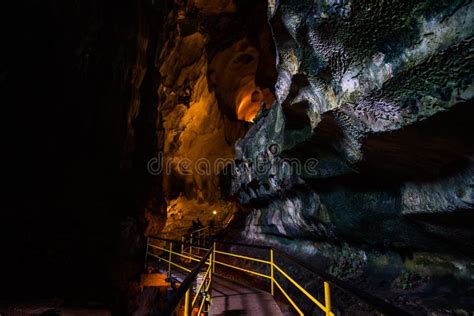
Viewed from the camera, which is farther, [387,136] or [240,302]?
[240,302]

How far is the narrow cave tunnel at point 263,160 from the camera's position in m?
3.41

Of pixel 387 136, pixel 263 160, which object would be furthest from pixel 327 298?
pixel 263 160

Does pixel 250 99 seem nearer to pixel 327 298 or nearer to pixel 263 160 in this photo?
pixel 263 160

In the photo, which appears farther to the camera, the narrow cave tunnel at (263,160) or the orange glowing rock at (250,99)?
the orange glowing rock at (250,99)

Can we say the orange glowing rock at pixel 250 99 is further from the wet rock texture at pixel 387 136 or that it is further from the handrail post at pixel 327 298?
the handrail post at pixel 327 298

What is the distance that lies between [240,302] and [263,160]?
287 inches

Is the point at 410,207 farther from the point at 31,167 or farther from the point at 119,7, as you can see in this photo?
the point at 119,7

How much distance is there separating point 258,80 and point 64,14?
16.1m

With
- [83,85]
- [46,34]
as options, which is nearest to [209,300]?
[83,85]

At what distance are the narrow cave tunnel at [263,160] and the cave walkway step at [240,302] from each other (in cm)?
5

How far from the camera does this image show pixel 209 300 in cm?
448

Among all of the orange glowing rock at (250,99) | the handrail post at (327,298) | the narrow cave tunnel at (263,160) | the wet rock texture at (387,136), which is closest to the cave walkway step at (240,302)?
the narrow cave tunnel at (263,160)

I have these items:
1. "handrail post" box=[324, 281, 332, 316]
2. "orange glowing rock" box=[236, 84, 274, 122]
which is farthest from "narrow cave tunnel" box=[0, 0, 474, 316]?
"orange glowing rock" box=[236, 84, 274, 122]

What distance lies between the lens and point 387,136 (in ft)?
13.1
